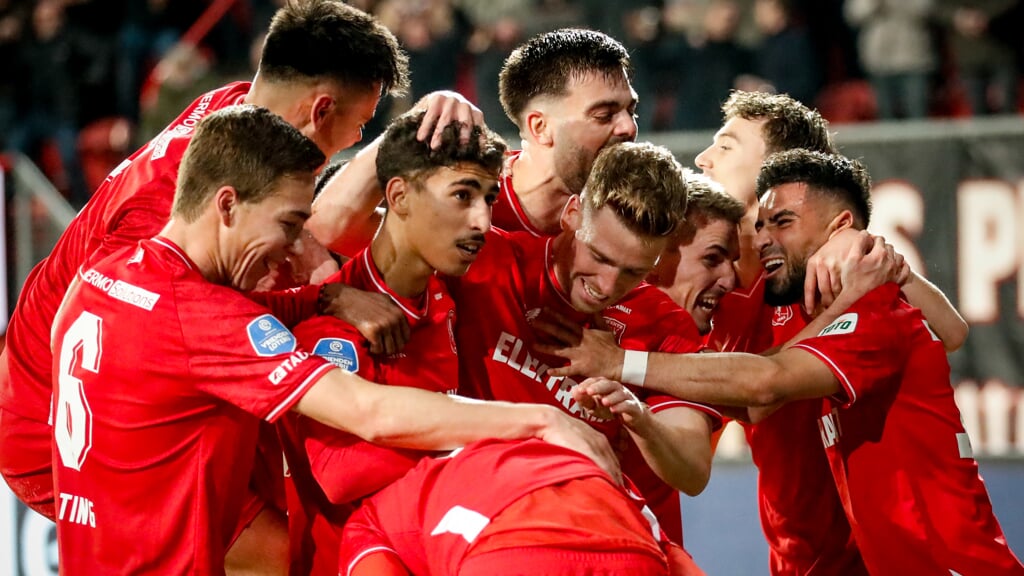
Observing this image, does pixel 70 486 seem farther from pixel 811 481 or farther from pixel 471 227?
pixel 811 481

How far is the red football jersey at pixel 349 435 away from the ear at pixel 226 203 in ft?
1.39

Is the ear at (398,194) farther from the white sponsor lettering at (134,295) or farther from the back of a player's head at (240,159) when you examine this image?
the white sponsor lettering at (134,295)

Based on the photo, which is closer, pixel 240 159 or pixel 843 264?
pixel 240 159

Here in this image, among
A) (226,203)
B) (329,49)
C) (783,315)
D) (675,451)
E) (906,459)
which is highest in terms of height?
(329,49)

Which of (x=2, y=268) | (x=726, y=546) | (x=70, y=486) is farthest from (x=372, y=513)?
(x=2, y=268)

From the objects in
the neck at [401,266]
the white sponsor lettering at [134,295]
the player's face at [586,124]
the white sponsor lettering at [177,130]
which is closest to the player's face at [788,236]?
the player's face at [586,124]

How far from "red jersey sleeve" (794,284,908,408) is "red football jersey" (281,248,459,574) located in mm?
1184

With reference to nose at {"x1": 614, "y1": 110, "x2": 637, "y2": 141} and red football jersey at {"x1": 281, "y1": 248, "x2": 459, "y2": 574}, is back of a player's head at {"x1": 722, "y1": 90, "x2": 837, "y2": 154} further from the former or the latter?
red football jersey at {"x1": 281, "y1": 248, "x2": 459, "y2": 574}

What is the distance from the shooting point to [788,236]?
4.49 m

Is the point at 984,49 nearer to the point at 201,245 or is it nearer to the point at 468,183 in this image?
the point at 468,183

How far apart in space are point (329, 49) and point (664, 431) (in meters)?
1.70

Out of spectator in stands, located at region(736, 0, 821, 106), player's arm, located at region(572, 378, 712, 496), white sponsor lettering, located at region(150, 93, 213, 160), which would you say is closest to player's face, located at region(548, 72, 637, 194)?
player's arm, located at region(572, 378, 712, 496)

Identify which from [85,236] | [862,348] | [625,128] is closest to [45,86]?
[85,236]

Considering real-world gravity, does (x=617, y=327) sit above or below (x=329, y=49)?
below
